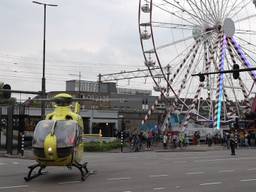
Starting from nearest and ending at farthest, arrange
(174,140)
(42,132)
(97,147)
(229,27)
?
(42,132)
(97,147)
(174,140)
(229,27)

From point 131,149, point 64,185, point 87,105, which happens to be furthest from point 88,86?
point 64,185

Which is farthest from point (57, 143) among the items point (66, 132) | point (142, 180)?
point (142, 180)

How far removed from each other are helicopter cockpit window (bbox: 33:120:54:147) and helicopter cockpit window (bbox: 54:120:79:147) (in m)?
0.27

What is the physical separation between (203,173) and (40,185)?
7.32 meters

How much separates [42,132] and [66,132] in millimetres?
883

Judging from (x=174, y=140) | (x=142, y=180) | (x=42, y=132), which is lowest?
(x=142, y=180)

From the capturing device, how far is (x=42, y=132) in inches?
763

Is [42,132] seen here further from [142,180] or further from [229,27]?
[229,27]

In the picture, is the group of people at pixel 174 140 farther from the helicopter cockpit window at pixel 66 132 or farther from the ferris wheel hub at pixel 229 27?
the helicopter cockpit window at pixel 66 132

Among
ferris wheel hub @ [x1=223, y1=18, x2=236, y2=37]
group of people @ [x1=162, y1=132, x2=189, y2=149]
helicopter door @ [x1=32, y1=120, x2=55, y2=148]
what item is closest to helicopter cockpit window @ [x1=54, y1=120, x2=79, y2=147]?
helicopter door @ [x1=32, y1=120, x2=55, y2=148]

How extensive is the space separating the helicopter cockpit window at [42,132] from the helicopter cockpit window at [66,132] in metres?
0.27

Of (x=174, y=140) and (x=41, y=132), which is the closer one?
(x=41, y=132)

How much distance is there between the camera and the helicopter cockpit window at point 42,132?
1903cm

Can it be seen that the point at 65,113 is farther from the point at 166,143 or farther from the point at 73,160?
the point at 166,143
